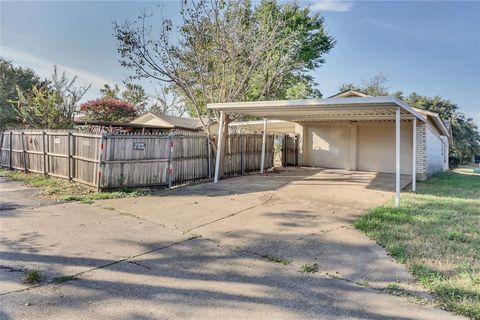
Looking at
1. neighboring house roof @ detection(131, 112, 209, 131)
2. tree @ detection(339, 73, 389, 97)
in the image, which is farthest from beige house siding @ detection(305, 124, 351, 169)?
tree @ detection(339, 73, 389, 97)

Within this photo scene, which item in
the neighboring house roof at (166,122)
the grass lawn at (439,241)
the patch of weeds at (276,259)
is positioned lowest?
the patch of weeds at (276,259)

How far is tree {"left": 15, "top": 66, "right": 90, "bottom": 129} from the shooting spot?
14.5 metres

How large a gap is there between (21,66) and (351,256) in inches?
1209

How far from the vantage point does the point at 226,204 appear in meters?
7.32

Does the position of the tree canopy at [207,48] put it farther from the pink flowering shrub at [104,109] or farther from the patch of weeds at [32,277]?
the pink flowering shrub at [104,109]

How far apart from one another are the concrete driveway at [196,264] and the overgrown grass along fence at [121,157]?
1676 millimetres

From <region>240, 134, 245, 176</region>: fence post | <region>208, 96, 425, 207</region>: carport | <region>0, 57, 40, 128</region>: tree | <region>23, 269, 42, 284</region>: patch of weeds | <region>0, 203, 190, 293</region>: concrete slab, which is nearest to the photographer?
<region>23, 269, 42, 284</region>: patch of weeds

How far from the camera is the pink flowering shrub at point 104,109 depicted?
23766mm

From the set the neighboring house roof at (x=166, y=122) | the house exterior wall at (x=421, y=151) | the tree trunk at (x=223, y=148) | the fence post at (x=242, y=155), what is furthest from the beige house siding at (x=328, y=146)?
the neighboring house roof at (x=166, y=122)

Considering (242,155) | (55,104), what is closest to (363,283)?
(242,155)

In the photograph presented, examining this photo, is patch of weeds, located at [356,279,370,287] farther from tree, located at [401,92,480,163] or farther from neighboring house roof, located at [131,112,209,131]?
tree, located at [401,92,480,163]

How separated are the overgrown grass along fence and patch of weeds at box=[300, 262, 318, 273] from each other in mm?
6291

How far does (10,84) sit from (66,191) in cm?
2226

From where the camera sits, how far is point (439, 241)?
465 centimetres
